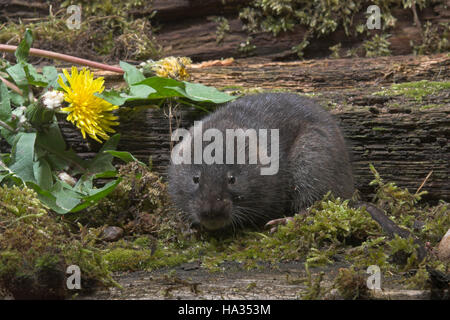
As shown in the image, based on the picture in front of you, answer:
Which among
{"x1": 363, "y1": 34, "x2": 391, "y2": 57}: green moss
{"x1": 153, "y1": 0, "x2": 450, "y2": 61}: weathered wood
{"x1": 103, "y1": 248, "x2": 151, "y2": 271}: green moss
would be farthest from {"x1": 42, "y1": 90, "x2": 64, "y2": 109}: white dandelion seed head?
{"x1": 363, "y1": 34, "x2": 391, "y2": 57}: green moss

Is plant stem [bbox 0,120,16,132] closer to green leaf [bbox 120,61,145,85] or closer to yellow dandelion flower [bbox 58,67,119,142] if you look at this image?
yellow dandelion flower [bbox 58,67,119,142]

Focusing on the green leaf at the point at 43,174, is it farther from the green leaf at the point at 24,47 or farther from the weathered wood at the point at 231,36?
the weathered wood at the point at 231,36

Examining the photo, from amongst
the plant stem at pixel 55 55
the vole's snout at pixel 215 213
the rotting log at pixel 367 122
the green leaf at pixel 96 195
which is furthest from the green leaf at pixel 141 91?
the vole's snout at pixel 215 213

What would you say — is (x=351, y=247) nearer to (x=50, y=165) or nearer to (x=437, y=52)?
(x=50, y=165)

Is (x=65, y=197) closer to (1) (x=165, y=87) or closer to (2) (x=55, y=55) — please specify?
(1) (x=165, y=87)

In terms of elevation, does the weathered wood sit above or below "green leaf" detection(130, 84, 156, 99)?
above
